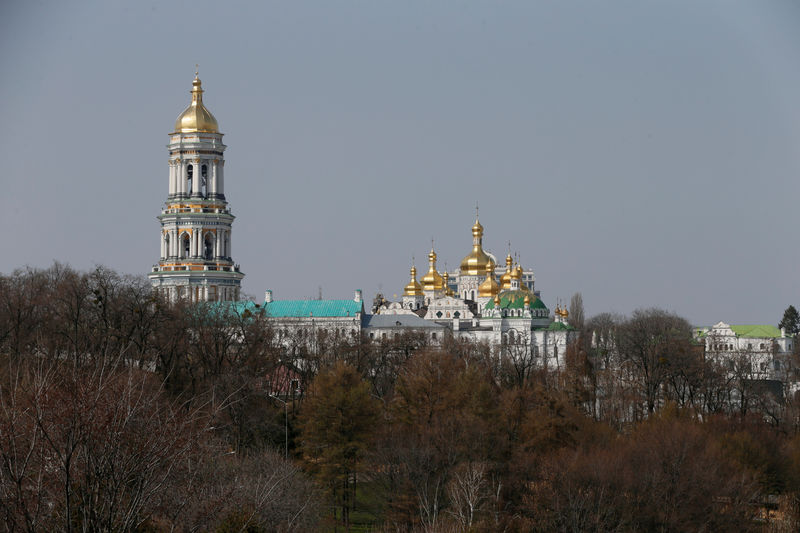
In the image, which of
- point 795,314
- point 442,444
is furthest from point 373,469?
point 795,314

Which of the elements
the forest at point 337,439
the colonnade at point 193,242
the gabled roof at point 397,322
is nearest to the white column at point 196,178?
the colonnade at point 193,242

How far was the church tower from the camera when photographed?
8506 centimetres

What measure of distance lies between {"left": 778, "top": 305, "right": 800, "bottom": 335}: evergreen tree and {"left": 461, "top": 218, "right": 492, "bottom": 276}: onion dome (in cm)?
3198

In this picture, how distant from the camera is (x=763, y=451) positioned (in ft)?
123

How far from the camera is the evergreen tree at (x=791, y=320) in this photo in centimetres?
12731

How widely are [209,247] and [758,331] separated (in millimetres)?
51248

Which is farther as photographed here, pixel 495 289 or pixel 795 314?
pixel 795 314

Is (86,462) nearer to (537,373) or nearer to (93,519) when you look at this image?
(93,519)

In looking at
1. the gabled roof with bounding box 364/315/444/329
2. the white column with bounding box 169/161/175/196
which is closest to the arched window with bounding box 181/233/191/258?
the white column with bounding box 169/161/175/196

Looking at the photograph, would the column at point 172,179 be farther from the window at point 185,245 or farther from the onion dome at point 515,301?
the onion dome at point 515,301

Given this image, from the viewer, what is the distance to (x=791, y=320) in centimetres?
12850

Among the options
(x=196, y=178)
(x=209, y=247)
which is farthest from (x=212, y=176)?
(x=209, y=247)

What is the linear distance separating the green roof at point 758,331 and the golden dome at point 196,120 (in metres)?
50.0

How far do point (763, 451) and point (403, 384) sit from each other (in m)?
11.6
